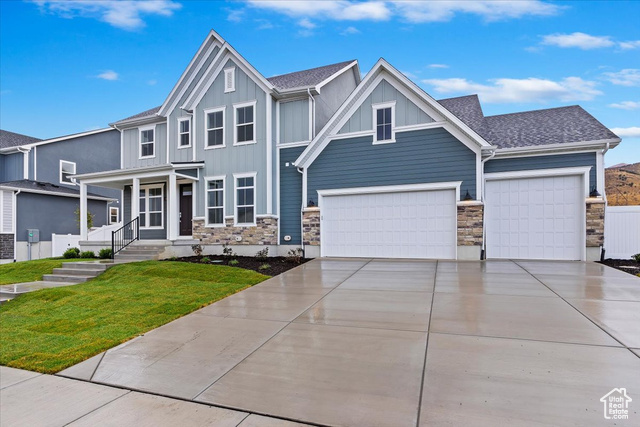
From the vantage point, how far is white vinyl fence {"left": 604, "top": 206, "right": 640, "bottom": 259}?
10.7 metres

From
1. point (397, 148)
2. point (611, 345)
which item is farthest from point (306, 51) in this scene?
point (611, 345)

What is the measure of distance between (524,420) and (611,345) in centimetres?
225

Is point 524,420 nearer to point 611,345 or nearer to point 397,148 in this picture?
point 611,345

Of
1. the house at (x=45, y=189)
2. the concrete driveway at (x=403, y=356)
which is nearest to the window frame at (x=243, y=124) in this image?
the concrete driveway at (x=403, y=356)

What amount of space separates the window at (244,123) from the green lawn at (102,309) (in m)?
6.08

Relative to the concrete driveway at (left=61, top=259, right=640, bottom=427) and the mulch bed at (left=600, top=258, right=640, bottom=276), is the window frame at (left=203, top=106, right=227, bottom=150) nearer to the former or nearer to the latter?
the concrete driveway at (left=61, top=259, right=640, bottom=427)

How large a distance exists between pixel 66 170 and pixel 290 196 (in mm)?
16550

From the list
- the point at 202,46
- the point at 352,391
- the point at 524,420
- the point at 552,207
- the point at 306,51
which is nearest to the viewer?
the point at 524,420

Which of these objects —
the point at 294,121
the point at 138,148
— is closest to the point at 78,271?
the point at 138,148

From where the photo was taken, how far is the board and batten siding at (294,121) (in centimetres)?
1365

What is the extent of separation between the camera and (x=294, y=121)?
1386 centimetres

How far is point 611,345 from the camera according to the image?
3922 mm

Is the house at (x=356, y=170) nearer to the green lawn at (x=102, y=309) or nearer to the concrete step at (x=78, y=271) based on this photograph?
the concrete step at (x=78, y=271)

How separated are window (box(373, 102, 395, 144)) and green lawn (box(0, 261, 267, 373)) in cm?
653
